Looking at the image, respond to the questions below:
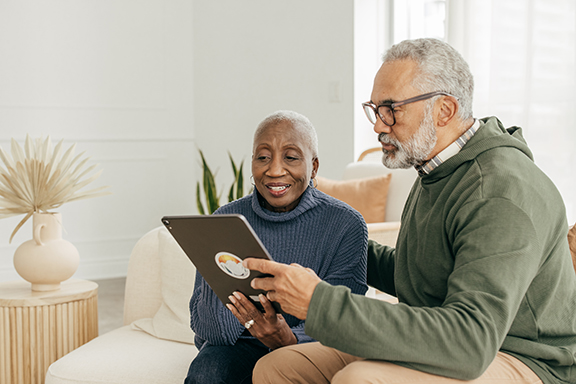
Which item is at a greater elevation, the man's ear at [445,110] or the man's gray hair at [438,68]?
the man's gray hair at [438,68]

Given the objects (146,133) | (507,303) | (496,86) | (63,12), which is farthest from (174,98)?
(507,303)

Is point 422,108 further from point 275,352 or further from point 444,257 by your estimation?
point 275,352

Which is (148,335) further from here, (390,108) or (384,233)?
(390,108)

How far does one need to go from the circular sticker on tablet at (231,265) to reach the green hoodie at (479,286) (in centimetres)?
21

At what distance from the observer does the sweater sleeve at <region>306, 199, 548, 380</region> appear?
102 centimetres

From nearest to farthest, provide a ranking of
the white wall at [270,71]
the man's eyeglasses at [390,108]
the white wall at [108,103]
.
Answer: the man's eyeglasses at [390,108] → the white wall at [270,71] → the white wall at [108,103]

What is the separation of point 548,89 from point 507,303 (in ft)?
6.11

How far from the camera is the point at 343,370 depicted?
112 centimetres

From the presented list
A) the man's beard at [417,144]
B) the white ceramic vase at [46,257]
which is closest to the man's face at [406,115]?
the man's beard at [417,144]

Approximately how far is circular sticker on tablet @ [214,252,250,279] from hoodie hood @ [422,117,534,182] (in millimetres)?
469

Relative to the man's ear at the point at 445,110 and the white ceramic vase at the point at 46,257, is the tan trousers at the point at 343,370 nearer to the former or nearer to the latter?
the man's ear at the point at 445,110

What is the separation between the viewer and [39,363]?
6.93 ft

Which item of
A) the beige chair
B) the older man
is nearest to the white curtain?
the beige chair

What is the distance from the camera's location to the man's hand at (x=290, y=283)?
1.10 meters
